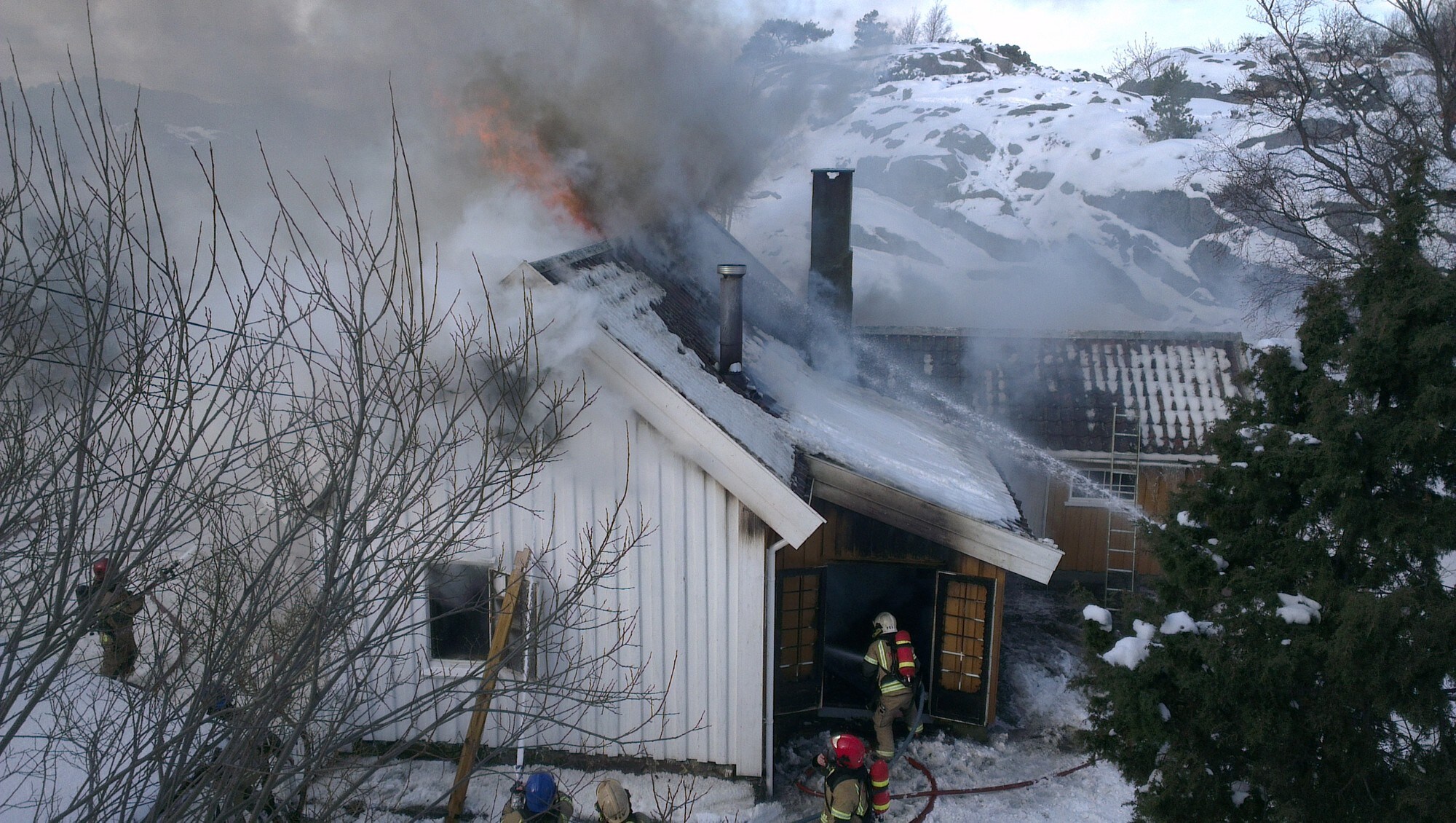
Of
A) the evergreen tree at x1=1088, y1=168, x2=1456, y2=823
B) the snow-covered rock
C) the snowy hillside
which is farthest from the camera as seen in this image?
the snowy hillside

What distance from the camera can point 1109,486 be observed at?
37.3 feet

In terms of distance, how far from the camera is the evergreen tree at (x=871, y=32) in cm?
4267

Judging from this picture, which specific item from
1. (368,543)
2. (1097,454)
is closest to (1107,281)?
(1097,454)

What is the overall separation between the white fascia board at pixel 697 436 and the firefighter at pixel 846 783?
1306 millimetres

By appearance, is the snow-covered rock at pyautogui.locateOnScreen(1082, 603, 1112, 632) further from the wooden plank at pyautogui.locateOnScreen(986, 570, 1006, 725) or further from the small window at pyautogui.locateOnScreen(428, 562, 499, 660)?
the small window at pyautogui.locateOnScreen(428, 562, 499, 660)

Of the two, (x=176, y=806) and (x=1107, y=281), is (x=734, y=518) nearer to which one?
(x=176, y=806)

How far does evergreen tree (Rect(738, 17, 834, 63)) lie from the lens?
1162 cm

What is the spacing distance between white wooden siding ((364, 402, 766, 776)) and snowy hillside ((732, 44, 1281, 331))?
11047mm

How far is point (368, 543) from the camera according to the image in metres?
3.15

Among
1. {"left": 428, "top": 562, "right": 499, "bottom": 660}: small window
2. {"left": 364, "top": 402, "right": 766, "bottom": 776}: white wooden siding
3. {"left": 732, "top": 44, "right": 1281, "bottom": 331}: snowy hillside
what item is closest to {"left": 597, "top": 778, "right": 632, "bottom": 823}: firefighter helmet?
{"left": 364, "top": 402, "right": 766, "bottom": 776}: white wooden siding

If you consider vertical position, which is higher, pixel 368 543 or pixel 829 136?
pixel 829 136

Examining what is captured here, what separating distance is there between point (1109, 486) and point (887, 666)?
646cm

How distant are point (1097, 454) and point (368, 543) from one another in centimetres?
1019

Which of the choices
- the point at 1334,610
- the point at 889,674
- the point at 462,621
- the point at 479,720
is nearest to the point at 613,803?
the point at 479,720
